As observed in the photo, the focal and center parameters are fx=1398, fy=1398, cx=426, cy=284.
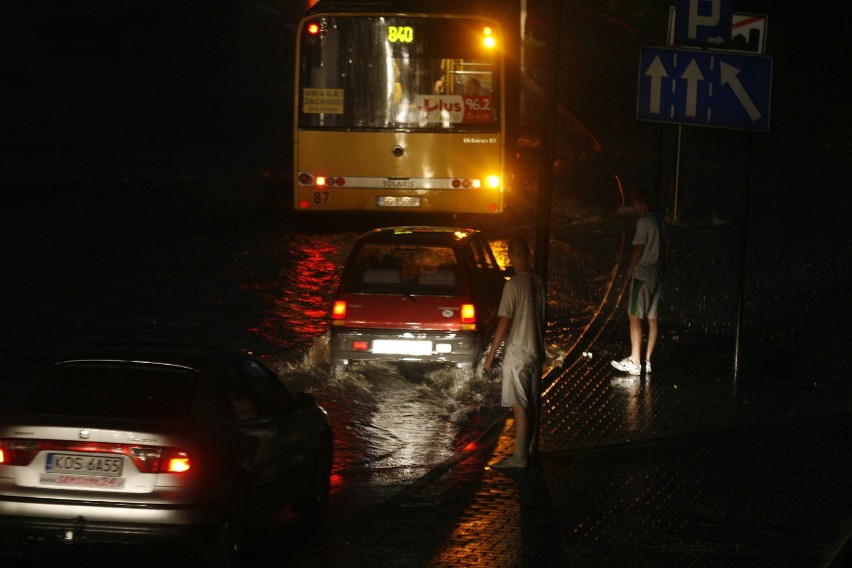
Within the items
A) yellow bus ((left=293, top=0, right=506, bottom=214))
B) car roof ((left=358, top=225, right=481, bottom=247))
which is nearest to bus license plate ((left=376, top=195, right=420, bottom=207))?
yellow bus ((left=293, top=0, right=506, bottom=214))

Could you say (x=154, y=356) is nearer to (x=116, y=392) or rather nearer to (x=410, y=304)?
(x=116, y=392)

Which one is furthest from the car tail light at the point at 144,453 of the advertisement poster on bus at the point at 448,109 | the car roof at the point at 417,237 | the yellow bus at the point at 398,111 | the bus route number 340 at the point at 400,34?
the advertisement poster on bus at the point at 448,109

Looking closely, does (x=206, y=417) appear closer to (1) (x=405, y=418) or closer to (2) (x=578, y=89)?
(1) (x=405, y=418)

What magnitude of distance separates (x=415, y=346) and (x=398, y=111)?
7.68 m

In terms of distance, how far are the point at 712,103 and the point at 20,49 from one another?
37.7 meters

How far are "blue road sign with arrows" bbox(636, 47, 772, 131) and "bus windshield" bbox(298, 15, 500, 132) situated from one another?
6.74 metres

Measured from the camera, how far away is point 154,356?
8.04m

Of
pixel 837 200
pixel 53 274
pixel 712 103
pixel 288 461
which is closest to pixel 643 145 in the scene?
pixel 837 200

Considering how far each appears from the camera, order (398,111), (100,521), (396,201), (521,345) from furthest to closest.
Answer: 1. (396,201)
2. (398,111)
3. (521,345)
4. (100,521)

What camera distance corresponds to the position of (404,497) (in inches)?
388

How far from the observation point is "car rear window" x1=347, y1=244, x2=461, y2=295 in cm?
1432

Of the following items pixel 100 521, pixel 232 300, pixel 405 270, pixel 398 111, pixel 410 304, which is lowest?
pixel 232 300

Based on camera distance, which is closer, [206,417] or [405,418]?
[206,417]

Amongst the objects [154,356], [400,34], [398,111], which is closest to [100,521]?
[154,356]
